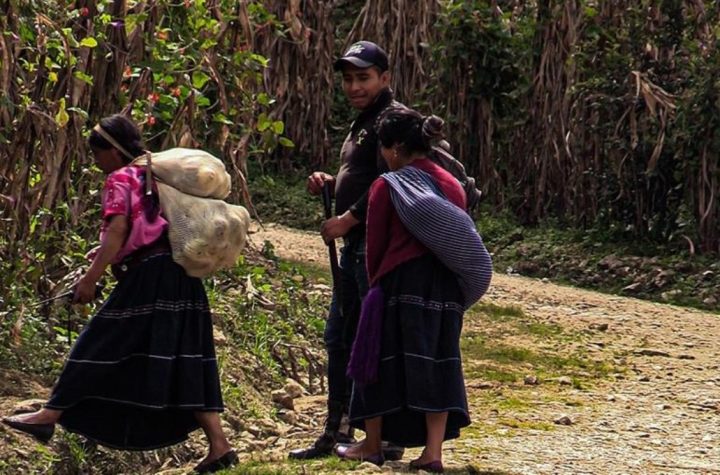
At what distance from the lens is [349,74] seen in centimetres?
572

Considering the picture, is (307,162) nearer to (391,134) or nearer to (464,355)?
(464,355)

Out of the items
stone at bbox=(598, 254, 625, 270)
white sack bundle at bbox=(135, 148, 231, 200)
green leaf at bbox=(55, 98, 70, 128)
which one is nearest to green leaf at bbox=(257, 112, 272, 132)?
green leaf at bbox=(55, 98, 70, 128)

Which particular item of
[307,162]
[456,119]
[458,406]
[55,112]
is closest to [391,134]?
[458,406]

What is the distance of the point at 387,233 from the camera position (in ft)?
18.2

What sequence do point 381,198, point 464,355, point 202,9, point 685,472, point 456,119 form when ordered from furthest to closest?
point 456,119 → point 464,355 → point 202,9 → point 685,472 → point 381,198

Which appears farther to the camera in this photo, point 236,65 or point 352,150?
point 236,65

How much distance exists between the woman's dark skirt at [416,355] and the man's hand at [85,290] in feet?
3.33

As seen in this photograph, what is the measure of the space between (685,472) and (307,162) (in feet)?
39.1

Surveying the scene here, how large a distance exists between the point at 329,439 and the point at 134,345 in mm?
882

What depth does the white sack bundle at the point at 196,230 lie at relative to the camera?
18.1 feet

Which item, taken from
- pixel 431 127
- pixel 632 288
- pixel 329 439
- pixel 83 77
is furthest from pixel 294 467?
pixel 632 288

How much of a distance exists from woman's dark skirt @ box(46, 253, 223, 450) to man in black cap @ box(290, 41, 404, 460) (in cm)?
50

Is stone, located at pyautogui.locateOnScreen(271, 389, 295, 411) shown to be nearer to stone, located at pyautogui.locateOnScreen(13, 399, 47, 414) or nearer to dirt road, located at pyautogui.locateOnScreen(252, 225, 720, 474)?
dirt road, located at pyautogui.locateOnScreen(252, 225, 720, 474)

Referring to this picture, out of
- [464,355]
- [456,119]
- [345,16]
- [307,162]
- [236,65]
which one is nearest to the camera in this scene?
[236,65]
